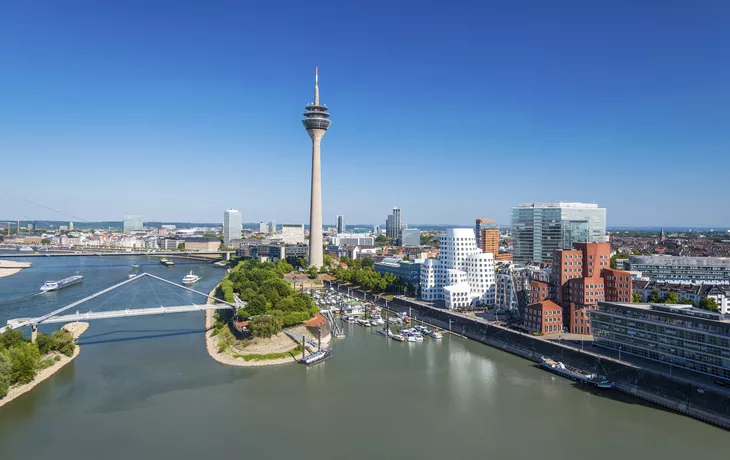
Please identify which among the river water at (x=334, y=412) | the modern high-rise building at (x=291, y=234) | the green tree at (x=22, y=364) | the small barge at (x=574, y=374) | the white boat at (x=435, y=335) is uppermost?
the modern high-rise building at (x=291, y=234)

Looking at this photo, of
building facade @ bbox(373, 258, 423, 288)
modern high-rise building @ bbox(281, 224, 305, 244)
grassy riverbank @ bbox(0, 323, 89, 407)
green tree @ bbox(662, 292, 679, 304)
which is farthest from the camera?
modern high-rise building @ bbox(281, 224, 305, 244)

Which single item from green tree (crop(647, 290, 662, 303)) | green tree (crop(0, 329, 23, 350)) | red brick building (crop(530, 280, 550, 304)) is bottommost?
green tree (crop(0, 329, 23, 350))

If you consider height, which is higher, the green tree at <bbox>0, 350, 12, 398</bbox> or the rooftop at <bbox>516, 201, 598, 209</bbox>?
the rooftop at <bbox>516, 201, 598, 209</bbox>

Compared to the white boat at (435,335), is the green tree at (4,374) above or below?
above

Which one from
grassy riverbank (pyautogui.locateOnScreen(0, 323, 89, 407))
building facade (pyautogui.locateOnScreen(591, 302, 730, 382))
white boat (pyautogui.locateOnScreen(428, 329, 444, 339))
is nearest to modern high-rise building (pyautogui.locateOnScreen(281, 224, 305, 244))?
white boat (pyautogui.locateOnScreen(428, 329, 444, 339))

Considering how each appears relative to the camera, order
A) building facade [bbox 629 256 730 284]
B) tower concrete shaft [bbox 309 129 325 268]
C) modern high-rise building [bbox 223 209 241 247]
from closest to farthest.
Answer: building facade [bbox 629 256 730 284]
tower concrete shaft [bbox 309 129 325 268]
modern high-rise building [bbox 223 209 241 247]

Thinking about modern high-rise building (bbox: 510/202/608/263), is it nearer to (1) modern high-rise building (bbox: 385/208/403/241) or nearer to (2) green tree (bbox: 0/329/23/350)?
(2) green tree (bbox: 0/329/23/350)

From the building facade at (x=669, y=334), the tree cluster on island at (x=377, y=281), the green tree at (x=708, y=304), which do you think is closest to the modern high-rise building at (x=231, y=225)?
the tree cluster on island at (x=377, y=281)

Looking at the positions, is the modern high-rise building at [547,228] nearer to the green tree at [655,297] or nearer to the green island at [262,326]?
the green tree at [655,297]
